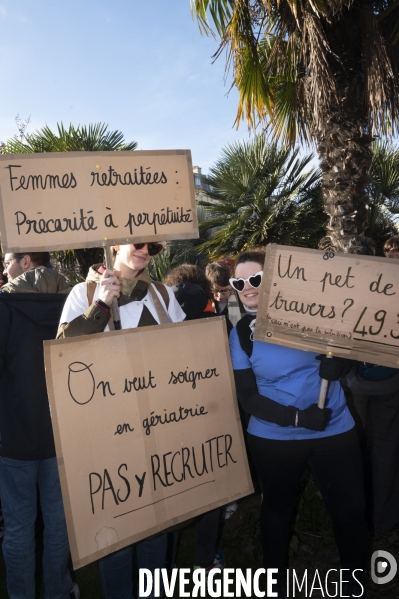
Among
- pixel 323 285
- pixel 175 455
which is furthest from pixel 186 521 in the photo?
pixel 323 285

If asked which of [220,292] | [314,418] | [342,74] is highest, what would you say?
[342,74]

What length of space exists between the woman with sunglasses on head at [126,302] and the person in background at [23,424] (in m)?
0.30

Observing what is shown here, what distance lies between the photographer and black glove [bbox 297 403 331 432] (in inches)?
76.1

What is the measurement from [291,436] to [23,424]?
1153mm

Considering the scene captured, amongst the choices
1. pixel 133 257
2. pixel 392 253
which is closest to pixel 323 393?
pixel 133 257

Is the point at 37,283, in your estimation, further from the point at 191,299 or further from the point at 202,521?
the point at 202,521

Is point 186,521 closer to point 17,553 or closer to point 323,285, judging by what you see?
point 17,553

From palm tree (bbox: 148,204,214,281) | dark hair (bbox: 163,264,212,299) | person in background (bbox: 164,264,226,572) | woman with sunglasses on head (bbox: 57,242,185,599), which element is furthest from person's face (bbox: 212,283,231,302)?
palm tree (bbox: 148,204,214,281)

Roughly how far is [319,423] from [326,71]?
3465 mm

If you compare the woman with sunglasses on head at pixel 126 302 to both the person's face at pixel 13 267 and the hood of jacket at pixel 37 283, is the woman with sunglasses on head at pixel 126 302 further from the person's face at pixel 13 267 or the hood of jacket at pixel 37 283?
the person's face at pixel 13 267

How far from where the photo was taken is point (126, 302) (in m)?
1.94

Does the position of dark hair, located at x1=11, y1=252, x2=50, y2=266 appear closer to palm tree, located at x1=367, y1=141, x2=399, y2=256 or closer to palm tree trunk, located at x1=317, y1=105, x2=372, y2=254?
palm tree trunk, located at x1=317, y1=105, x2=372, y2=254

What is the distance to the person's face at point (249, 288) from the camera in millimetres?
2123

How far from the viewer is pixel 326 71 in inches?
166
